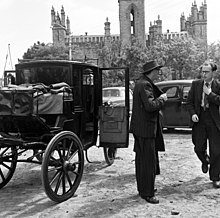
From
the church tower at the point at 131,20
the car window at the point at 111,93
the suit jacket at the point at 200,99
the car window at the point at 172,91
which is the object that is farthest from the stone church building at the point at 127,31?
the suit jacket at the point at 200,99

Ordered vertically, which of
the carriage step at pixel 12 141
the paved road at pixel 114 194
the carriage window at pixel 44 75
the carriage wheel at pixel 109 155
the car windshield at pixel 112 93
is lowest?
the paved road at pixel 114 194

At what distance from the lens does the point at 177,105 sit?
1153 cm

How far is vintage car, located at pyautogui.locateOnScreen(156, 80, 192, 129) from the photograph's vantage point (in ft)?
37.6

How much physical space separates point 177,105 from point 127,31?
5815 centimetres

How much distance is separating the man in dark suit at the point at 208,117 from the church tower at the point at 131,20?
62454 millimetres

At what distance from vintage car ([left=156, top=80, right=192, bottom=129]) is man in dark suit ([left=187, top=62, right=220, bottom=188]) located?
18.7 feet

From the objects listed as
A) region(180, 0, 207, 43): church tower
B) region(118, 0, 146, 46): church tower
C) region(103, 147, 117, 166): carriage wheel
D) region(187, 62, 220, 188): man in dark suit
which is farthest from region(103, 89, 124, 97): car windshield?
region(180, 0, 207, 43): church tower

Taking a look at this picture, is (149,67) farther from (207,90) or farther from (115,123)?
(115,123)

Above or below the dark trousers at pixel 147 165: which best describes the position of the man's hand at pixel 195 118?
above

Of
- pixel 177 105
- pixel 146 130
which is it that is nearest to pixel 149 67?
pixel 146 130

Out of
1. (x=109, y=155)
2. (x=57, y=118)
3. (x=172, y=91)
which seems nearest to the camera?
(x=57, y=118)

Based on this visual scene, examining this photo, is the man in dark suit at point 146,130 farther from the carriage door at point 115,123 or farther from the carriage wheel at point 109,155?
the carriage wheel at point 109,155

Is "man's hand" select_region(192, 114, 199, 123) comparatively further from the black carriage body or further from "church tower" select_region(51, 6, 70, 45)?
"church tower" select_region(51, 6, 70, 45)

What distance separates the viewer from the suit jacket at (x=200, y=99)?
551 cm
